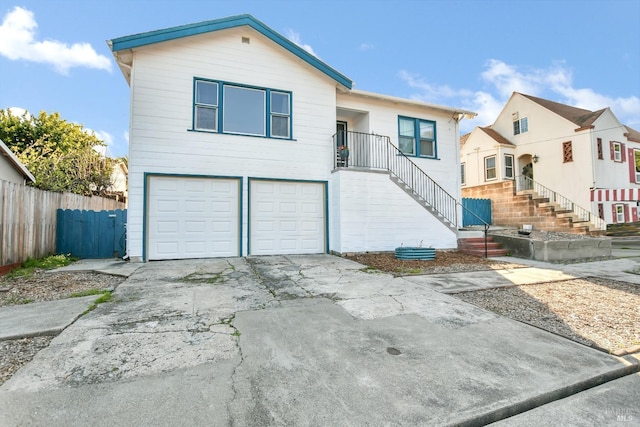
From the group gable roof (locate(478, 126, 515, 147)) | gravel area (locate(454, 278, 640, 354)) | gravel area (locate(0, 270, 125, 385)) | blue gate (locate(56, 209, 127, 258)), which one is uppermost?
gable roof (locate(478, 126, 515, 147))

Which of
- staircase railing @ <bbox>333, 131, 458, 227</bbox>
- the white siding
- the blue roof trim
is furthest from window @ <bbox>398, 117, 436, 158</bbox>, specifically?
the blue roof trim

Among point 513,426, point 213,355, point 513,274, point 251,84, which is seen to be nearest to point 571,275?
point 513,274

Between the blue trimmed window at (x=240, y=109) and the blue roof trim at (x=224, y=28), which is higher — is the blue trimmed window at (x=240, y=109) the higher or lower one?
the lower one

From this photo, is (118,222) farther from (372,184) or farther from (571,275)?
(571,275)

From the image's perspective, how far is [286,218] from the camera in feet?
31.0

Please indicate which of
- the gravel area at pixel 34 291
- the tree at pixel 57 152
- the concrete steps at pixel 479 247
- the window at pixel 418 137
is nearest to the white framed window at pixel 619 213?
the concrete steps at pixel 479 247

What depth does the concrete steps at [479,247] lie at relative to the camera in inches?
385

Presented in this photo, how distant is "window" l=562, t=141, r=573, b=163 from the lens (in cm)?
1613

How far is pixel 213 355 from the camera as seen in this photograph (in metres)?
2.72

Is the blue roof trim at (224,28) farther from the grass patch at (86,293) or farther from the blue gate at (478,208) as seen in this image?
the blue gate at (478,208)

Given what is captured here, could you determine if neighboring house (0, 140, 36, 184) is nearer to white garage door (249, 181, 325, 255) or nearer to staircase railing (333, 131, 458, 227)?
white garage door (249, 181, 325, 255)

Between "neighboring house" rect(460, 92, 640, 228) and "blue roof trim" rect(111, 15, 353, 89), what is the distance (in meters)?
11.2

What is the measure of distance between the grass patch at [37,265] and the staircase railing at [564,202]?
60.4ft

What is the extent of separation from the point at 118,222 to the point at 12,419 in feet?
26.5
